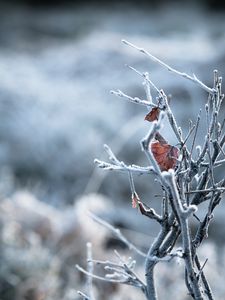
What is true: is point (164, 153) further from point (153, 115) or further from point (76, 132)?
point (76, 132)

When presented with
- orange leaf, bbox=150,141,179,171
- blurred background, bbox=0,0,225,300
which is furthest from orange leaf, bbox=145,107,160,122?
blurred background, bbox=0,0,225,300

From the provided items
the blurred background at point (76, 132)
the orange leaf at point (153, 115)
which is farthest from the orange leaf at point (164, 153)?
the blurred background at point (76, 132)

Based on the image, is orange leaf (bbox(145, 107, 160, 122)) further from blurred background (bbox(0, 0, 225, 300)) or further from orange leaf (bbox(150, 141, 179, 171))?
blurred background (bbox(0, 0, 225, 300))

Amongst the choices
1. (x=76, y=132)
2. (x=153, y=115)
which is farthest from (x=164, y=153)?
(x=76, y=132)

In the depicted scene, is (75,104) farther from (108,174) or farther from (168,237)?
(168,237)

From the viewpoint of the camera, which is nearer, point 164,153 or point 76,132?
point 164,153

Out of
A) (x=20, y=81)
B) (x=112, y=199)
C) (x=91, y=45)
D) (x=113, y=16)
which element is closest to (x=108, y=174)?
(x=112, y=199)
